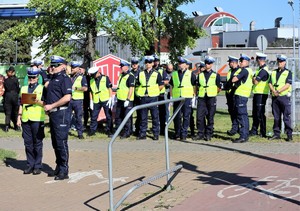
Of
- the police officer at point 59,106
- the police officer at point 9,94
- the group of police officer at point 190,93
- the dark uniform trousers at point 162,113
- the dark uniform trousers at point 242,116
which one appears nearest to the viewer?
the police officer at point 59,106

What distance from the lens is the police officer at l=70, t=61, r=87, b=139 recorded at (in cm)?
1430

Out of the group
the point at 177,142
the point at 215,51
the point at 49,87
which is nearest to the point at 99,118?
the point at 177,142

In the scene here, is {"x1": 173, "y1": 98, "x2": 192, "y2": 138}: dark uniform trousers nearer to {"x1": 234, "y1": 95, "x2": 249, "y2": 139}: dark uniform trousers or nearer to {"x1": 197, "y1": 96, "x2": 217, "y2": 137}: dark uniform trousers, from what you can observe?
{"x1": 197, "y1": 96, "x2": 217, "y2": 137}: dark uniform trousers

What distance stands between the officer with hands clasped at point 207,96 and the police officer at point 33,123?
475 centimetres

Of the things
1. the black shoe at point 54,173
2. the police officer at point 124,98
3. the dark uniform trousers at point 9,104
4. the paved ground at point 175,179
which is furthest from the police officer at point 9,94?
the black shoe at point 54,173

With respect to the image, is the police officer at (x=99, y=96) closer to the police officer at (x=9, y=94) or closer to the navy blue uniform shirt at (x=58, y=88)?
the police officer at (x=9, y=94)

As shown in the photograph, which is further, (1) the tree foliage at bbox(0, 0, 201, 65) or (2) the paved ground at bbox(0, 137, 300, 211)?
(1) the tree foliage at bbox(0, 0, 201, 65)

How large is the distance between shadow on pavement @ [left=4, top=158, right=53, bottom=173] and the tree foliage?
27.7 feet

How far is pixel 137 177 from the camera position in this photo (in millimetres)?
9352

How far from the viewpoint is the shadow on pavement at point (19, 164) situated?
10508 mm

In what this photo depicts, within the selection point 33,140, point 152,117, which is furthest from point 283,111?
point 33,140

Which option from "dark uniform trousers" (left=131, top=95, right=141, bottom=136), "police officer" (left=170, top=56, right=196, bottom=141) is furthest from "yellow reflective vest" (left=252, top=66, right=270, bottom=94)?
"dark uniform trousers" (left=131, top=95, right=141, bottom=136)

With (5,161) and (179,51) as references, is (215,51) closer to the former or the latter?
(179,51)

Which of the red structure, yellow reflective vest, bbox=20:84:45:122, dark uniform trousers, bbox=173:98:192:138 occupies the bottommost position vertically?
dark uniform trousers, bbox=173:98:192:138
